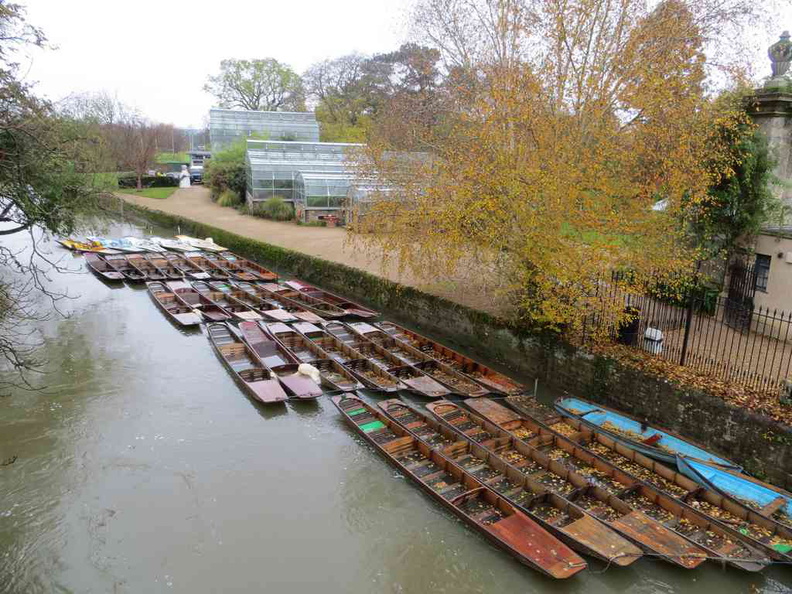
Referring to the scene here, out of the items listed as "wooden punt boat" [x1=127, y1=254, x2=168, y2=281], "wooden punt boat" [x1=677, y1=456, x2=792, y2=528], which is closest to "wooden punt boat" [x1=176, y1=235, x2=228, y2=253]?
"wooden punt boat" [x1=127, y1=254, x2=168, y2=281]

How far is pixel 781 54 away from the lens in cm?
1302

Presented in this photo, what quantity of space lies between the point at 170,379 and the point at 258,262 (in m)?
13.0

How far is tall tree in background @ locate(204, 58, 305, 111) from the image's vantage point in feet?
166

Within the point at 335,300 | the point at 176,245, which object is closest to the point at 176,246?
the point at 176,245

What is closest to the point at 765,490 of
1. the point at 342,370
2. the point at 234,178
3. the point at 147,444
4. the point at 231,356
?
the point at 342,370

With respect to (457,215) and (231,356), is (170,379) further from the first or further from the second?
(457,215)

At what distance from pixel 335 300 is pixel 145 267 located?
9843 mm

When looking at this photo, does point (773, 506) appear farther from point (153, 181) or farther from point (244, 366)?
point (153, 181)

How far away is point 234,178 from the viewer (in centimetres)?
3706

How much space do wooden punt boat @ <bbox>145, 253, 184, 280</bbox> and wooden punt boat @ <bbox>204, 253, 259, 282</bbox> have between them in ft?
5.34

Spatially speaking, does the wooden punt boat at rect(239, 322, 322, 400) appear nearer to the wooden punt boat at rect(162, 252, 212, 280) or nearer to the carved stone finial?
the wooden punt boat at rect(162, 252, 212, 280)

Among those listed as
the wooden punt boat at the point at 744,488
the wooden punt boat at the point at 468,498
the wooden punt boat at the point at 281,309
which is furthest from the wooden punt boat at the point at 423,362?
the wooden punt boat at the point at 744,488

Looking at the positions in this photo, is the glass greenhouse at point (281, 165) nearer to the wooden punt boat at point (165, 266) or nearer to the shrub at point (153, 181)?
the wooden punt boat at point (165, 266)

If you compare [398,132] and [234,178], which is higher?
[398,132]
